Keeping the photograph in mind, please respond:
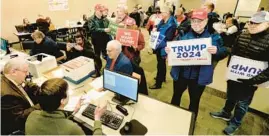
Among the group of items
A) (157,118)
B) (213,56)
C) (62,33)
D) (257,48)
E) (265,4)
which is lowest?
(157,118)

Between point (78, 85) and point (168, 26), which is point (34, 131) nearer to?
point (78, 85)

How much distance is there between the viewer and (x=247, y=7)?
288 inches

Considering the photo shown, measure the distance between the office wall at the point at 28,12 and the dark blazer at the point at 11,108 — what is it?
606cm

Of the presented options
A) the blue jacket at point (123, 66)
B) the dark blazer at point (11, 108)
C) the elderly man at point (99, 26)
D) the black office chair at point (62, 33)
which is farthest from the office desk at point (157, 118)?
the black office chair at point (62, 33)

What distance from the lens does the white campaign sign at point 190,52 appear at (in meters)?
1.90

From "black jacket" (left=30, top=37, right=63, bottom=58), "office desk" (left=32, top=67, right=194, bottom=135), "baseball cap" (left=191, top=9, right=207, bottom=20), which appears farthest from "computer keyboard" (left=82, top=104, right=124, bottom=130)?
"black jacket" (left=30, top=37, right=63, bottom=58)

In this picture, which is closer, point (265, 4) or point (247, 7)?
point (265, 4)

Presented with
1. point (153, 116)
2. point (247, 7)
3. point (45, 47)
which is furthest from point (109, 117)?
point (247, 7)

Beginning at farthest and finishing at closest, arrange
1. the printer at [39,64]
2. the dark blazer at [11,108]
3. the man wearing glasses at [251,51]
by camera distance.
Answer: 1. the printer at [39,64]
2. the man wearing glasses at [251,51]
3. the dark blazer at [11,108]

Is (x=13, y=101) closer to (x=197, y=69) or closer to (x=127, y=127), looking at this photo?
(x=127, y=127)

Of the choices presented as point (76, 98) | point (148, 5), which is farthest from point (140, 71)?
point (148, 5)

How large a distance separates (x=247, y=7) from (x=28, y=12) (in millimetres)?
8536

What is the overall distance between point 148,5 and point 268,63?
10150 mm

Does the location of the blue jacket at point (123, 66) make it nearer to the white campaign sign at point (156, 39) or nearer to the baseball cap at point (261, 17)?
the white campaign sign at point (156, 39)
